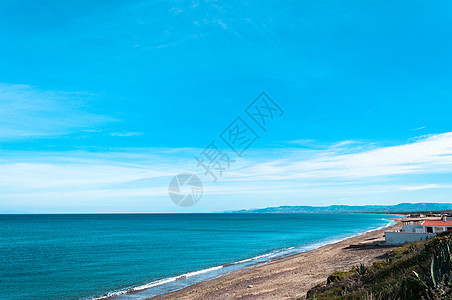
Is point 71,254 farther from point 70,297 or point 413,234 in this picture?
point 413,234

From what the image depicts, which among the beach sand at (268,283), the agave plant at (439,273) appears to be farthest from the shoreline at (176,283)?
the agave plant at (439,273)

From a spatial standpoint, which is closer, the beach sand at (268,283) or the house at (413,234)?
the beach sand at (268,283)

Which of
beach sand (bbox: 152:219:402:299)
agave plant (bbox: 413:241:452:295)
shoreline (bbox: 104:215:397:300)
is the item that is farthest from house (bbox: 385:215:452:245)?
agave plant (bbox: 413:241:452:295)

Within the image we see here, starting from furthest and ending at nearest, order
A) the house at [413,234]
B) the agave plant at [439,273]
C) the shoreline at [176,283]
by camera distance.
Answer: the house at [413,234] < the shoreline at [176,283] < the agave plant at [439,273]

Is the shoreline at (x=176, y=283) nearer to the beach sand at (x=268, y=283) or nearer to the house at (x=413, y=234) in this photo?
the beach sand at (x=268, y=283)

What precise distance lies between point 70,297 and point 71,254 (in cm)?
2207

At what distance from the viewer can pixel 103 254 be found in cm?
4034

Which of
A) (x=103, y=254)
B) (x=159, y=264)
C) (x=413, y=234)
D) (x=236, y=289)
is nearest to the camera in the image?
(x=236, y=289)

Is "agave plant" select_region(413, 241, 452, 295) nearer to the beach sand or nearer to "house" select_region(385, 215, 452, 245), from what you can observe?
the beach sand

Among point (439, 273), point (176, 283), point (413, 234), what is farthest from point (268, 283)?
point (413, 234)

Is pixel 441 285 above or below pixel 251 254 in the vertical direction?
above

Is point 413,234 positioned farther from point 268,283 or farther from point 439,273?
point 439,273

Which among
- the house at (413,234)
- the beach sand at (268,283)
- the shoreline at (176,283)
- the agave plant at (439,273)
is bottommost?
the shoreline at (176,283)

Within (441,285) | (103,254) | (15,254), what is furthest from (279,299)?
(15,254)
